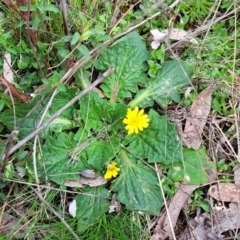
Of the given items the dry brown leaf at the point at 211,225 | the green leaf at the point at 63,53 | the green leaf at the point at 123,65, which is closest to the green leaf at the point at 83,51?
the green leaf at the point at 63,53

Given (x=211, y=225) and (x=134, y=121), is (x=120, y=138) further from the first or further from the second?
(x=211, y=225)

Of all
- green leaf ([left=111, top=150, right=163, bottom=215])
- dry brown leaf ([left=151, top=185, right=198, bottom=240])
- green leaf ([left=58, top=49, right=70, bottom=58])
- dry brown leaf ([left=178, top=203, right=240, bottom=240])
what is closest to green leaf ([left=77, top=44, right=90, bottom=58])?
green leaf ([left=58, top=49, right=70, bottom=58])

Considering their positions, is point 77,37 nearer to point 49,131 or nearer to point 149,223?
point 49,131

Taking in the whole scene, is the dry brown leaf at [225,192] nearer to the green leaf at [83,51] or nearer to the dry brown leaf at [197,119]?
the dry brown leaf at [197,119]

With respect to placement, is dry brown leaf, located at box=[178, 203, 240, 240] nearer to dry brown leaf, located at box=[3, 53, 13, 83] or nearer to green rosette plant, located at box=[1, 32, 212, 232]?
green rosette plant, located at box=[1, 32, 212, 232]

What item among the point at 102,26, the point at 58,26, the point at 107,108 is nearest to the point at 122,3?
the point at 102,26

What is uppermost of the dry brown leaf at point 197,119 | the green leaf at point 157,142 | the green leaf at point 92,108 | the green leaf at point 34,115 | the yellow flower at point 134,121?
the green leaf at point 34,115

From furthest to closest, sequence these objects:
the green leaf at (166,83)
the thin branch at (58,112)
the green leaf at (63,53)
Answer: the green leaf at (166,83), the green leaf at (63,53), the thin branch at (58,112)
